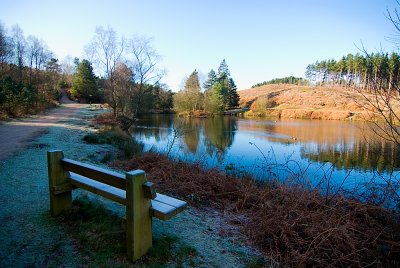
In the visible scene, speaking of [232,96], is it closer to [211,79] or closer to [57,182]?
[211,79]

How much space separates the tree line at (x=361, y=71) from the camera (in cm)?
360

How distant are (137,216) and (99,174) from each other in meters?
0.75

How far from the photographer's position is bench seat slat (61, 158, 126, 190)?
9.17 ft

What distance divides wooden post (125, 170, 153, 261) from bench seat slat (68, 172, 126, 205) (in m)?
0.29

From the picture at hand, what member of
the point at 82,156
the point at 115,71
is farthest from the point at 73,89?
the point at 82,156

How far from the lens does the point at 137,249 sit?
9.48 ft

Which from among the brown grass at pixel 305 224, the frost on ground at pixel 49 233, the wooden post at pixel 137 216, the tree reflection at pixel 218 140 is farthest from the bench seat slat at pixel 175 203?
the tree reflection at pixel 218 140

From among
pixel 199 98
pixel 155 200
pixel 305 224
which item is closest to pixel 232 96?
pixel 199 98

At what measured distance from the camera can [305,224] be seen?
381 centimetres

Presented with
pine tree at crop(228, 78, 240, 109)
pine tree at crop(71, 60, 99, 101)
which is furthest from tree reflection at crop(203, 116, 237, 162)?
pine tree at crop(228, 78, 240, 109)

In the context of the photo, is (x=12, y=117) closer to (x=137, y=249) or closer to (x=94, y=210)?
(x=94, y=210)

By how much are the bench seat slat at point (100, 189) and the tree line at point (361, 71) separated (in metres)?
3.71

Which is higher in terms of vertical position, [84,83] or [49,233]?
[84,83]

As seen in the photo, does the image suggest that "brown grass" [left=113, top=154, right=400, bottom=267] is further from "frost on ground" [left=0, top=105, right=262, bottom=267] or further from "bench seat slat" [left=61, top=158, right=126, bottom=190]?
"bench seat slat" [left=61, top=158, right=126, bottom=190]
